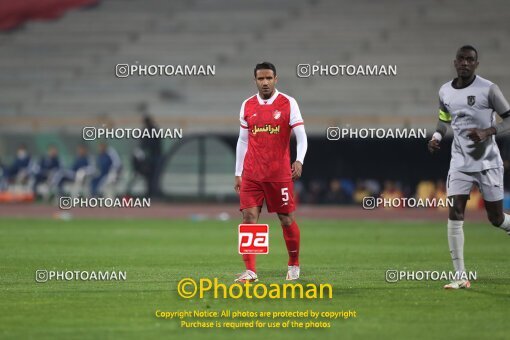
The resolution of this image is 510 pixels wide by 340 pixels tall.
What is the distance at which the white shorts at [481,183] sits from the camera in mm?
11680

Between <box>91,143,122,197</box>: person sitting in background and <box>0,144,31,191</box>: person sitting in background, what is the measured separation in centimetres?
301

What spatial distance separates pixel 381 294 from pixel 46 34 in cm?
3617

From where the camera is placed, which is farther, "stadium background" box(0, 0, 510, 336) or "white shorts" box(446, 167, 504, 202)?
"stadium background" box(0, 0, 510, 336)

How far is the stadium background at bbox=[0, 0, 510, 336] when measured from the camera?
3228 centimetres

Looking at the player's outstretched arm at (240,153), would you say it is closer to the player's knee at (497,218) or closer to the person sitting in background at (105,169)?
the player's knee at (497,218)

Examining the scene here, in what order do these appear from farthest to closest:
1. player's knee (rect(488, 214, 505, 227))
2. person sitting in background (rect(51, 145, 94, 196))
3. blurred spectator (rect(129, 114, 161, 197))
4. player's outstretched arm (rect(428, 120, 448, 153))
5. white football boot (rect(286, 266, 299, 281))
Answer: person sitting in background (rect(51, 145, 94, 196)), blurred spectator (rect(129, 114, 161, 197)), white football boot (rect(286, 266, 299, 281)), player's outstretched arm (rect(428, 120, 448, 153)), player's knee (rect(488, 214, 505, 227))

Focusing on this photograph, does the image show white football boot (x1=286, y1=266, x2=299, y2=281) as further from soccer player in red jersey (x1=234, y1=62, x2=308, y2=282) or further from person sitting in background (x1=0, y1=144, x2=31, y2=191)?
person sitting in background (x1=0, y1=144, x2=31, y2=191)

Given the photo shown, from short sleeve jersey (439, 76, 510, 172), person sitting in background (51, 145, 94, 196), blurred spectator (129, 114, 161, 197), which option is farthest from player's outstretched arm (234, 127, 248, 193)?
person sitting in background (51, 145, 94, 196)

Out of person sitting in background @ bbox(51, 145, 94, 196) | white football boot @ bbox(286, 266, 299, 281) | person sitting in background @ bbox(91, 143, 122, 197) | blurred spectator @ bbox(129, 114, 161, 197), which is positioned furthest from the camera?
person sitting in background @ bbox(51, 145, 94, 196)

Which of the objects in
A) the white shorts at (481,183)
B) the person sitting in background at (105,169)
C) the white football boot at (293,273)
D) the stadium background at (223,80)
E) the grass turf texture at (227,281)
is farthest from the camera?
the person sitting in background at (105,169)

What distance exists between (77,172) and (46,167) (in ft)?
4.73

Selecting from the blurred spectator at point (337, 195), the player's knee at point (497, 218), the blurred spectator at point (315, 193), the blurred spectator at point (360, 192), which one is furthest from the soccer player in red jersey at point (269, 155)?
the blurred spectator at point (315, 193)

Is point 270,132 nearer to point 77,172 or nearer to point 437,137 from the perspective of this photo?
point 437,137

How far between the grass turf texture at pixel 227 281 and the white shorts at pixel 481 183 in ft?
3.37
